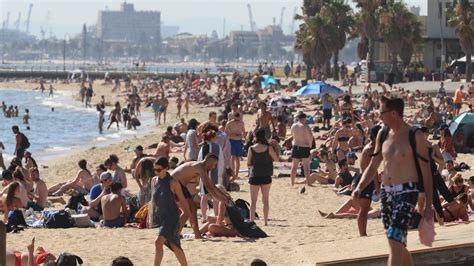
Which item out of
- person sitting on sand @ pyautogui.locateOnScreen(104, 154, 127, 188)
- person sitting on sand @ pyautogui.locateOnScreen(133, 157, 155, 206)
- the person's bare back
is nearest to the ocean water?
person sitting on sand @ pyautogui.locateOnScreen(104, 154, 127, 188)

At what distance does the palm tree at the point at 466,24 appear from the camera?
162 feet

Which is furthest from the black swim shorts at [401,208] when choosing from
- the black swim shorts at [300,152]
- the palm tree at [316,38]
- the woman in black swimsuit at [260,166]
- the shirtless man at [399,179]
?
the palm tree at [316,38]

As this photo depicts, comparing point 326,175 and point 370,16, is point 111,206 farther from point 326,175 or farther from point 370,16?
point 370,16

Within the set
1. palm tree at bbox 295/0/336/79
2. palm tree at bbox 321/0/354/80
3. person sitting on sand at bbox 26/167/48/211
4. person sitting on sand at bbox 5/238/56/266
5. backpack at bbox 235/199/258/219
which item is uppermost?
palm tree at bbox 321/0/354/80

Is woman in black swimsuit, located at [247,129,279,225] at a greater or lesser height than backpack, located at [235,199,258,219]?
greater

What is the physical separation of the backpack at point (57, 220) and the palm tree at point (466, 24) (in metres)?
37.3

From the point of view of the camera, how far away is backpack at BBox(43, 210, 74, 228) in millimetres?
14023

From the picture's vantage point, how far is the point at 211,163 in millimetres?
11445

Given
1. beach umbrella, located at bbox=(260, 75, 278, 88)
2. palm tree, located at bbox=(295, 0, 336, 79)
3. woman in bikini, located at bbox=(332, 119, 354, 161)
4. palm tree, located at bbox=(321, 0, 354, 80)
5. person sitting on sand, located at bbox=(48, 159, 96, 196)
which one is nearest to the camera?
person sitting on sand, located at bbox=(48, 159, 96, 196)

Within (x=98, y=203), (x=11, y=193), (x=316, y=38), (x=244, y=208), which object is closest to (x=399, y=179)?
(x=244, y=208)

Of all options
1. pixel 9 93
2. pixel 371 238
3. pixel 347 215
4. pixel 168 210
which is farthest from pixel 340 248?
pixel 9 93

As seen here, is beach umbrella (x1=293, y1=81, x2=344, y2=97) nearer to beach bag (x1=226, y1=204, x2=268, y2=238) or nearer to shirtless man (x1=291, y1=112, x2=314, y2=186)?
shirtless man (x1=291, y1=112, x2=314, y2=186)

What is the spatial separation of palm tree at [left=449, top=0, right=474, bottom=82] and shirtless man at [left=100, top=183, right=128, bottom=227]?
37.1 metres

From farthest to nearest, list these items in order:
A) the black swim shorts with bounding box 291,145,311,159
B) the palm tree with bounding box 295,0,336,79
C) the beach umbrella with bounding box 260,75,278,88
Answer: the palm tree with bounding box 295,0,336,79, the beach umbrella with bounding box 260,75,278,88, the black swim shorts with bounding box 291,145,311,159
